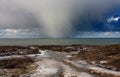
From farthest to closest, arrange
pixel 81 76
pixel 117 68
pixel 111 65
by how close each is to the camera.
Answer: pixel 111 65
pixel 117 68
pixel 81 76

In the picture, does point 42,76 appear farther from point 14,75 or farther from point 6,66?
point 6,66

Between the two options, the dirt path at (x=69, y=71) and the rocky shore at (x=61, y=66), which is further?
the rocky shore at (x=61, y=66)

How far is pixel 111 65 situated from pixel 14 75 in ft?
72.0

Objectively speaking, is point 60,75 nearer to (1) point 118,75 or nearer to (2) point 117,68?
(1) point 118,75

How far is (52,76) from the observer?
3650cm

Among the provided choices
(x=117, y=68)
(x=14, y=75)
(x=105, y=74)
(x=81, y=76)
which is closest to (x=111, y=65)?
(x=117, y=68)

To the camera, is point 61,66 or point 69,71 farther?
point 61,66

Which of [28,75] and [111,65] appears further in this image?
[111,65]

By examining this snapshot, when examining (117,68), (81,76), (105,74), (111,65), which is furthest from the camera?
(111,65)

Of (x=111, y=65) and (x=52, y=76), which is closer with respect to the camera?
(x=52, y=76)

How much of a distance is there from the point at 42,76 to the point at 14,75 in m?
4.38

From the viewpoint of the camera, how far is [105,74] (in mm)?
38375

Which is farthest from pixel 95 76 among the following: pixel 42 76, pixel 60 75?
pixel 42 76

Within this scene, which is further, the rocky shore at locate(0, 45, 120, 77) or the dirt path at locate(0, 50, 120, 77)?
the rocky shore at locate(0, 45, 120, 77)
